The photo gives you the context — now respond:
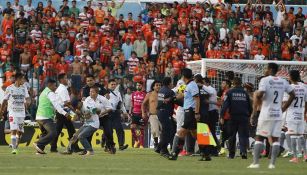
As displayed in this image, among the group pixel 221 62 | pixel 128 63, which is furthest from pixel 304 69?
pixel 128 63

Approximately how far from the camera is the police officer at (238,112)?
1126 inches

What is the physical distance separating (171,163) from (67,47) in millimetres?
18594

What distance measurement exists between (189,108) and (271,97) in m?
4.18

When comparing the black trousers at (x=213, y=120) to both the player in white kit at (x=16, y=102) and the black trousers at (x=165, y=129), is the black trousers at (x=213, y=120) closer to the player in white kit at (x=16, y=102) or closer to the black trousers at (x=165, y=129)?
the black trousers at (x=165, y=129)

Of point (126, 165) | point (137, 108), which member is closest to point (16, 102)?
point (126, 165)

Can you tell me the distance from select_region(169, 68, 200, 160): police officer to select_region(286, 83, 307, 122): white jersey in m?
2.22

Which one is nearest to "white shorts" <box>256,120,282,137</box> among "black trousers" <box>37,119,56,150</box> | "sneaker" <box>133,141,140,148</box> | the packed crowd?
"black trousers" <box>37,119,56,150</box>

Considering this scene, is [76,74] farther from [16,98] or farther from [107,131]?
[16,98]

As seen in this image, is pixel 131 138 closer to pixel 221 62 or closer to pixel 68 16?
pixel 221 62

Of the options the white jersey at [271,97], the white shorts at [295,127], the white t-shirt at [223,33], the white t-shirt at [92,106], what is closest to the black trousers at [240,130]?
the white shorts at [295,127]

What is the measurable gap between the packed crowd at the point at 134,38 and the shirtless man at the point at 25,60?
0.04 metres

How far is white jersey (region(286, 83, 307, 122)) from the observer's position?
2684cm

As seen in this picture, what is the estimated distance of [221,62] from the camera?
116ft

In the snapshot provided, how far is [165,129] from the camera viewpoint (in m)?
28.4
